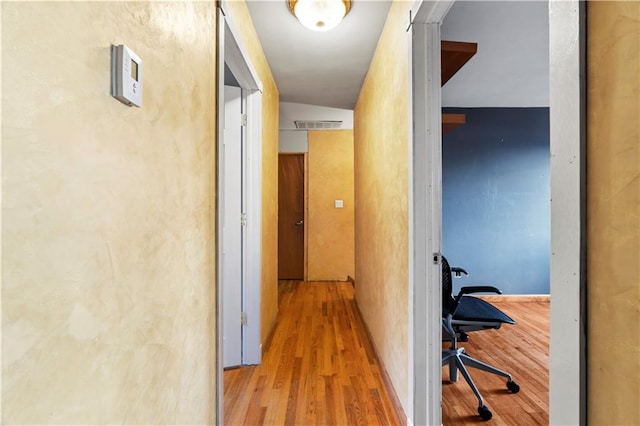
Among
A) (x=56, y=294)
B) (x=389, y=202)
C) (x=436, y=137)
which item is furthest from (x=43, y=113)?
(x=389, y=202)

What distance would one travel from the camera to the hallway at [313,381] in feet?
5.63

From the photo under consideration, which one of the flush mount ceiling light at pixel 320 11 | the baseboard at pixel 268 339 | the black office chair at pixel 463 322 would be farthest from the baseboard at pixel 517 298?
the flush mount ceiling light at pixel 320 11

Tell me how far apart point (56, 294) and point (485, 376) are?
2.47 m

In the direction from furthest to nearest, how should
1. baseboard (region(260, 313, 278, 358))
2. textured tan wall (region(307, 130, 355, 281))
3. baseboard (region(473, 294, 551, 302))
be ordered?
textured tan wall (region(307, 130, 355, 281)) < baseboard (region(473, 294, 551, 302)) < baseboard (region(260, 313, 278, 358))

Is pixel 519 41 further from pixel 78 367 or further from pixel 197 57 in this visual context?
pixel 78 367

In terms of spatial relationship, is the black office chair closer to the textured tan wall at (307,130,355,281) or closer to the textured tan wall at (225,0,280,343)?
the textured tan wall at (225,0,280,343)

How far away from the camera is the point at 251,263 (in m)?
2.29

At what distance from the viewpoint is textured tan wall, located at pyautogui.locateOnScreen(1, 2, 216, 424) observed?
0.48 metres

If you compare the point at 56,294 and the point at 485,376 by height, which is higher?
the point at 56,294

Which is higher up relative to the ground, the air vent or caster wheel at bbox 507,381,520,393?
the air vent

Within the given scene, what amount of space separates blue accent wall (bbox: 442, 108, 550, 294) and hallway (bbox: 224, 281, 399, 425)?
1846 mm

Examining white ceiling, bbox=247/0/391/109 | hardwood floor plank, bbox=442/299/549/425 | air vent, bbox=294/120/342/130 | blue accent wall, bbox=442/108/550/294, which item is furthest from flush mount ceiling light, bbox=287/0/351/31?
air vent, bbox=294/120/342/130

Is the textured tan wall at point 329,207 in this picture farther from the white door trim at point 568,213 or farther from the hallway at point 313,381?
the white door trim at point 568,213

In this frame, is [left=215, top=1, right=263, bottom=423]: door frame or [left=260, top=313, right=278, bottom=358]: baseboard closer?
[left=215, top=1, right=263, bottom=423]: door frame
